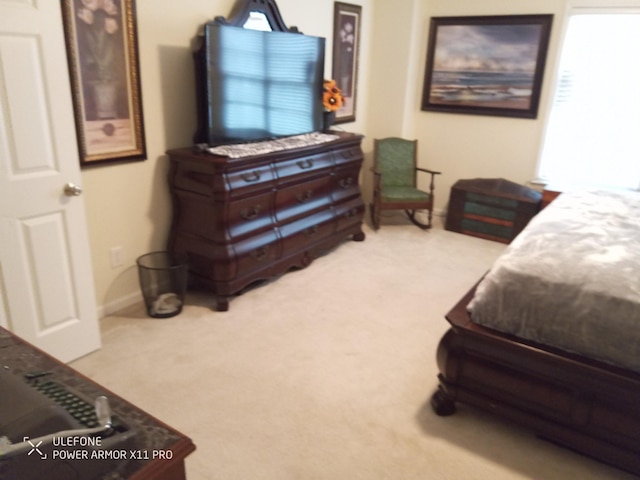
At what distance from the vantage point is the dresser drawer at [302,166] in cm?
346

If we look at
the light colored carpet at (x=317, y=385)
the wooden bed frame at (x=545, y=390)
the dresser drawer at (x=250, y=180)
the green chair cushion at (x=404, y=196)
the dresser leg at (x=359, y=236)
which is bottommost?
the light colored carpet at (x=317, y=385)

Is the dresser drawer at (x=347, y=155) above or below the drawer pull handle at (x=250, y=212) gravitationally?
above

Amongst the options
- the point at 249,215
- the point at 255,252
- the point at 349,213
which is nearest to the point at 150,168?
the point at 249,215

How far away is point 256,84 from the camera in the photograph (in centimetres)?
343

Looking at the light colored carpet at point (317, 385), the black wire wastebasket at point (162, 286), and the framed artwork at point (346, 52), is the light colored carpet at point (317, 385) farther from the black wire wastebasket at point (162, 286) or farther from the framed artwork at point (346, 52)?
the framed artwork at point (346, 52)

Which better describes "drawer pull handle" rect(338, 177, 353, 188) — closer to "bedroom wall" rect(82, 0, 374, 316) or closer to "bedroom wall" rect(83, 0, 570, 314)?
"bedroom wall" rect(83, 0, 570, 314)

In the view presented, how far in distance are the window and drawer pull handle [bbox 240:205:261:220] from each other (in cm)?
301

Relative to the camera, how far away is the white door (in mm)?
2137

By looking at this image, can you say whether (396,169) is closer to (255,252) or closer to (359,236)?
(359,236)

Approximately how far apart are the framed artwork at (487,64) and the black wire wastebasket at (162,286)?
11.0 ft

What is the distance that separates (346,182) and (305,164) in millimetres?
686

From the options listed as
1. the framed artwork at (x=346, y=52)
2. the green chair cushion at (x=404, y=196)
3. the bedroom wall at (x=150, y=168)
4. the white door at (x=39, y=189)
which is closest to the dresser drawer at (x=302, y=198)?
the bedroom wall at (x=150, y=168)

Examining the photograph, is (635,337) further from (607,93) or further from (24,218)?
(607,93)

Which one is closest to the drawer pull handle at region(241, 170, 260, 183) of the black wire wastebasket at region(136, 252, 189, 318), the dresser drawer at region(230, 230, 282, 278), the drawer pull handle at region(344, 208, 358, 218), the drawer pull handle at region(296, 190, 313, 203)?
the dresser drawer at region(230, 230, 282, 278)
